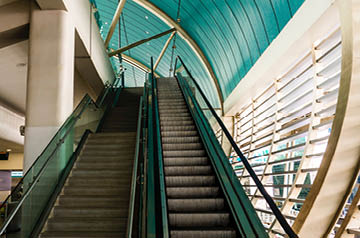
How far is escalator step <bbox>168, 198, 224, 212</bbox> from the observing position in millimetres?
5355

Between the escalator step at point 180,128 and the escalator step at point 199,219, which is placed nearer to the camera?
the escalator step at point 199,219

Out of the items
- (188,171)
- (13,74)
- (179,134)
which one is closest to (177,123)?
(179,134)

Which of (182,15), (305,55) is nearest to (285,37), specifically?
(305,55)

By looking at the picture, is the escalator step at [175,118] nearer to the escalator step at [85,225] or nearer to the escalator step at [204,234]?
the escalator step at [85,225]

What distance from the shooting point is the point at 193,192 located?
18.9 feet

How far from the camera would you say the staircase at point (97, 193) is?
18.2 feet

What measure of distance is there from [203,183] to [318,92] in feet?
10.6

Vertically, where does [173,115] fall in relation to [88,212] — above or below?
above

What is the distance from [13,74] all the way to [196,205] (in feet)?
27.5

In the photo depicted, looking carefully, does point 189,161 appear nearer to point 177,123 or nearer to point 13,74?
point 177,123

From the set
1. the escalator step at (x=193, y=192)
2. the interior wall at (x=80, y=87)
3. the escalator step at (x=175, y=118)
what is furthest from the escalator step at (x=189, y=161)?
the interior wall at (x=80, y=87)

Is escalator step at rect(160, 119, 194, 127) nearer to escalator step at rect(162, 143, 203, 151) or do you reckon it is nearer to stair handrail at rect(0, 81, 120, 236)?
escalator step at rect(162, 143, 203, 151)

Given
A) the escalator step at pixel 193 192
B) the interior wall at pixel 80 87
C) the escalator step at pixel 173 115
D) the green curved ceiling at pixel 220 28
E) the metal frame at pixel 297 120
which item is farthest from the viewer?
the interior wall at pixel 80 87

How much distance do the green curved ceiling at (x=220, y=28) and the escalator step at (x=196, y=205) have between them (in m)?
5.06
